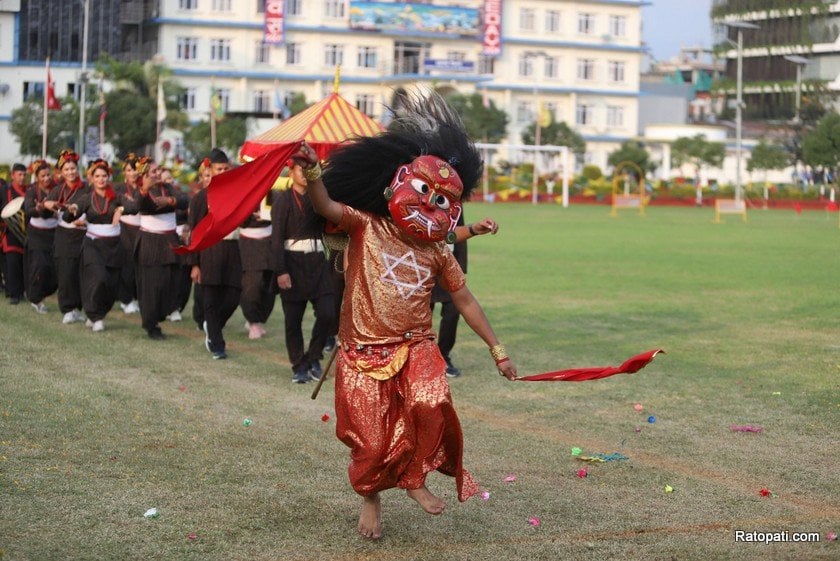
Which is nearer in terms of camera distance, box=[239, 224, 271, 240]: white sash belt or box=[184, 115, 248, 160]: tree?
box=[239, 224, 271, 240]: white sash belt

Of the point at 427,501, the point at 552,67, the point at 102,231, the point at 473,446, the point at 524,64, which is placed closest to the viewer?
the point at 427,501

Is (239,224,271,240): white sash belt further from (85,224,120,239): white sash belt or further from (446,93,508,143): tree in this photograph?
(446,93,508,143): tree

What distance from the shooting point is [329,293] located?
37.6ft

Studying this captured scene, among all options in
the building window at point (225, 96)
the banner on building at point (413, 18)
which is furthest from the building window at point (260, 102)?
the banner on building at point (413, 18)

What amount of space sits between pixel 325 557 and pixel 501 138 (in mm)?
79052

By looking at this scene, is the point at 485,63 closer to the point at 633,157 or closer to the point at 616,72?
the point at 616,72

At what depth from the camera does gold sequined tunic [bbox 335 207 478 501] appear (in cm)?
620

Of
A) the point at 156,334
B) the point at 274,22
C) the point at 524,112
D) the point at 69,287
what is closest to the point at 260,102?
the point at 274,22

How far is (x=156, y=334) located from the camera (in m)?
13.8

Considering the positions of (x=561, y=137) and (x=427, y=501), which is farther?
(x=561, y=137)

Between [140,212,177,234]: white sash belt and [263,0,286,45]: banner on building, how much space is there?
237 feet

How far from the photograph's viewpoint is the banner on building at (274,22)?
84.4 metres

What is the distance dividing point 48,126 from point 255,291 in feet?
178

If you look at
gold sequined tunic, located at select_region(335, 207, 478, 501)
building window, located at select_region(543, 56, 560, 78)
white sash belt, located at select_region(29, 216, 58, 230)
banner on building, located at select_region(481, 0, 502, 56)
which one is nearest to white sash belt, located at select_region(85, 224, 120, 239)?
white sash belt, located at select_region(29, 216, 58, 230)
